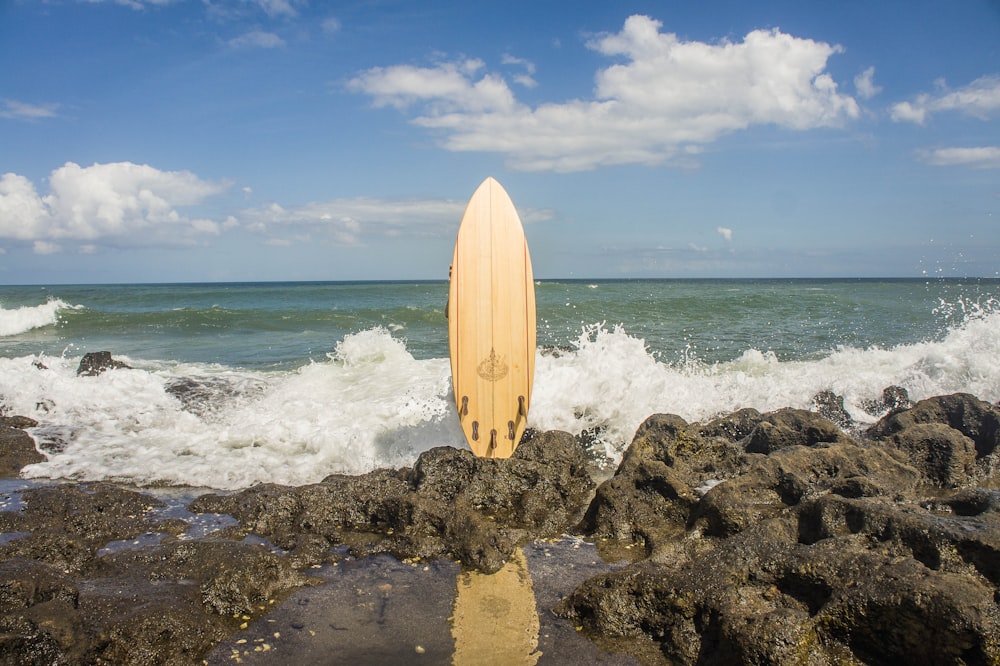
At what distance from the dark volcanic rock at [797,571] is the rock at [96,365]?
9.26 metres

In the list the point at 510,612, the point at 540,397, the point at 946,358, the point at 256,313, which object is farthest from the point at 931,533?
the point at 256,313

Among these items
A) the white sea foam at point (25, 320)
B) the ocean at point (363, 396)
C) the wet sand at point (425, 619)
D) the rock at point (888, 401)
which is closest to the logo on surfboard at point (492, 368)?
the ocean at point (363, 396)

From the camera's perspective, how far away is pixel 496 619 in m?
3.72

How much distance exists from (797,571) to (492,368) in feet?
11.4

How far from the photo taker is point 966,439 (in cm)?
615

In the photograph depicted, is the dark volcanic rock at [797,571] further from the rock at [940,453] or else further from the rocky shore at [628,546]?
the rock at [940,453]

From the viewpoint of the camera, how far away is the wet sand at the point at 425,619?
11.0 feet

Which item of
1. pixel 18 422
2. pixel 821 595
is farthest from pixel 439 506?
pixel 18 422

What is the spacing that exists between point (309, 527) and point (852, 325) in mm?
20868

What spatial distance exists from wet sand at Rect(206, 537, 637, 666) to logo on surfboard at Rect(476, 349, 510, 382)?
2.15m

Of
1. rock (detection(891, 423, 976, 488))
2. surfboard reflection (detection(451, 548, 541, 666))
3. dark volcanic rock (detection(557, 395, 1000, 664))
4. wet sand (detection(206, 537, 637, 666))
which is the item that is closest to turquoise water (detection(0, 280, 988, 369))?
rock (detection(891, 423, 976, 488))

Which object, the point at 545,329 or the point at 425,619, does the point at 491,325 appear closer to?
the point at 425,619

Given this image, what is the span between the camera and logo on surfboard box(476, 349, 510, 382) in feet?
20.9

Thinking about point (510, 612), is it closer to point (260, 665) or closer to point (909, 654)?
point (260, 665)
